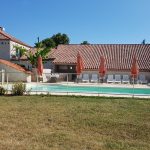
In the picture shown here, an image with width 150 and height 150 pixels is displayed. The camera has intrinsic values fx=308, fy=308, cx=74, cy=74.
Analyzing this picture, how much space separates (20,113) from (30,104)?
242 cm

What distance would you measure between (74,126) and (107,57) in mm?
32944

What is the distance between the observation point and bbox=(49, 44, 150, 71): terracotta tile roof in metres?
41.7

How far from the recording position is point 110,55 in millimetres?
43562

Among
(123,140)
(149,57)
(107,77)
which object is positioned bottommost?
(123,140)

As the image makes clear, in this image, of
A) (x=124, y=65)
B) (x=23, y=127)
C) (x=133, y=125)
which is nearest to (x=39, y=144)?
(x=23, y=127)

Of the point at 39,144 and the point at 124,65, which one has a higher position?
the point at 124,65

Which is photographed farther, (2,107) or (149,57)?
(149,57)

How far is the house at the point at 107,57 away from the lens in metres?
41.3

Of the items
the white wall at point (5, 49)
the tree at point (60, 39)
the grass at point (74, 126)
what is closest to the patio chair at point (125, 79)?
the white wall at point (5, 49)

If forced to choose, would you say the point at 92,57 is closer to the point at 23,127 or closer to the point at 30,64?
the point at 30,64

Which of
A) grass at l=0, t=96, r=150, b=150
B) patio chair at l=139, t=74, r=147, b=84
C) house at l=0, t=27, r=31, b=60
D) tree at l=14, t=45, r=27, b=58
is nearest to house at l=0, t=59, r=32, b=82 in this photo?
tree at l=14, t=45, r=27, b=58

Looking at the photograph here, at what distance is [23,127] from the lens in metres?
10.6

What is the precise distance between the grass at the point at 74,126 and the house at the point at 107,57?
83.0 feet

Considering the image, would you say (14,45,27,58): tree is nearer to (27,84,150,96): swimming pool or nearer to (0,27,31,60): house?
(0,27,31,60): house
